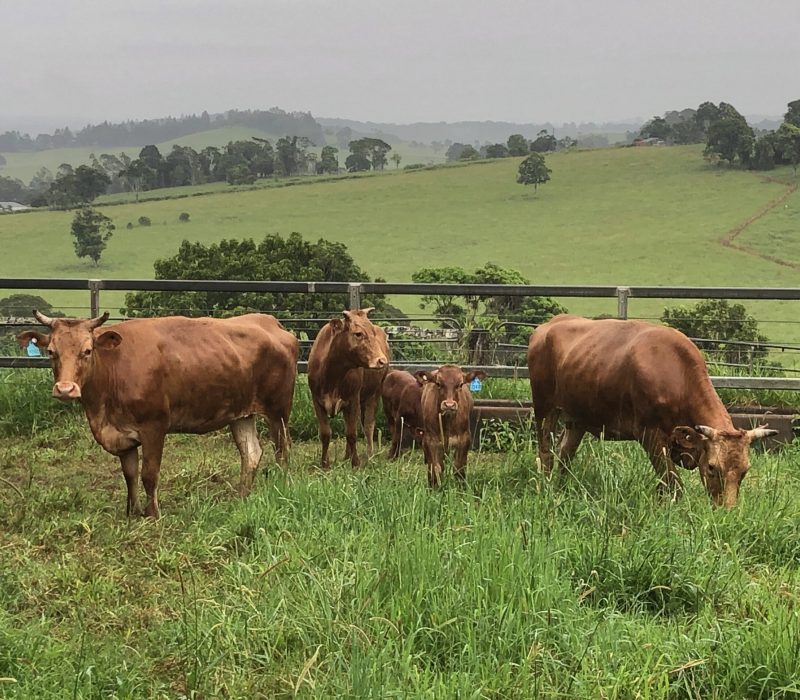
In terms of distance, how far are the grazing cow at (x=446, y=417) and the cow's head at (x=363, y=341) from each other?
0.42 m

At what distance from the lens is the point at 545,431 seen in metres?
7.16

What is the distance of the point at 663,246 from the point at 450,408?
6383 centimetres

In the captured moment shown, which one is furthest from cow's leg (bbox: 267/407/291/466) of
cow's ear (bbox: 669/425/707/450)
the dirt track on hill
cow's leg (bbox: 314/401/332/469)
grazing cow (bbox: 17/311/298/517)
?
the dirt track on hill

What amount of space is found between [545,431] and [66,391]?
3858 mm

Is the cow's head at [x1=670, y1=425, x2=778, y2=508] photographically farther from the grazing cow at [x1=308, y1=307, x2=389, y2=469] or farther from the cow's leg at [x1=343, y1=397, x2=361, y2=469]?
the cow's leg at [x1=343, y1=397, x2=361, y2=469]

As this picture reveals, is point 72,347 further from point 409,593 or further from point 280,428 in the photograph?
point 409,593

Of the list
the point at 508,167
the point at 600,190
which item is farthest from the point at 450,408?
the point at 508,167

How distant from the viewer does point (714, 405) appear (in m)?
5.93

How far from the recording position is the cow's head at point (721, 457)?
17.9 feet

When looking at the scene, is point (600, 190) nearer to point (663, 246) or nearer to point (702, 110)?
point (663, 246)

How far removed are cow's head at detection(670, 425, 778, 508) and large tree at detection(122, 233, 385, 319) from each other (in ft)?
78.9

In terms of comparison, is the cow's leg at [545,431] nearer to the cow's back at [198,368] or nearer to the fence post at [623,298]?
the fence post at [623,298]

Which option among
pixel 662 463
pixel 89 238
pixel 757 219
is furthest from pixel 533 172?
pixel 662 463

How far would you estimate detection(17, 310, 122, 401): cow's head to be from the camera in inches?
222
